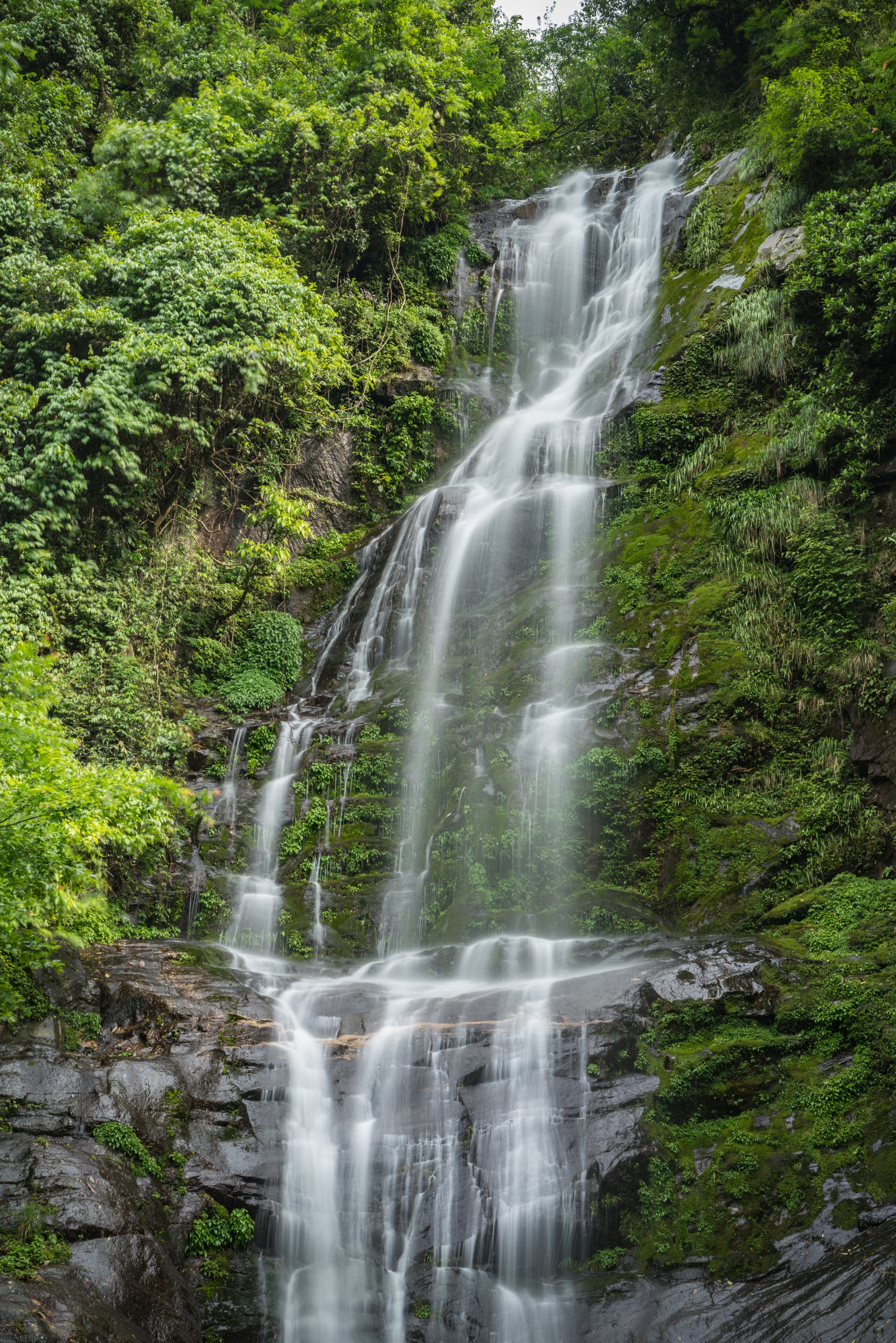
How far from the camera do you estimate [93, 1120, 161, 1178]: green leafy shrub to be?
21.5 feet

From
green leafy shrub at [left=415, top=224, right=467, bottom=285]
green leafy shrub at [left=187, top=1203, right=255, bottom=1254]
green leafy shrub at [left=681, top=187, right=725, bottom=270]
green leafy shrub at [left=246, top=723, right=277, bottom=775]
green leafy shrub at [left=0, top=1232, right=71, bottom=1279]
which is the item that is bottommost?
green leafy shrub at [left=187, top=1203, right=255, bottom=1254]

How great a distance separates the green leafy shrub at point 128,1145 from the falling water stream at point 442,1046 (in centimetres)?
114

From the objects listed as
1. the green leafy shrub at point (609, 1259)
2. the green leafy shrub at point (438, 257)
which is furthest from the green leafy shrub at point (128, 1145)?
the green leafy shrub at point (438, 257)

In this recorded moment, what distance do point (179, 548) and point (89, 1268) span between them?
12502 millimetres

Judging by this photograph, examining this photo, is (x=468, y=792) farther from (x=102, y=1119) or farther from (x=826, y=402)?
(x=826, y=402)

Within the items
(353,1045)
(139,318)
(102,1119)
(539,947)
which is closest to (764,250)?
(139,318)

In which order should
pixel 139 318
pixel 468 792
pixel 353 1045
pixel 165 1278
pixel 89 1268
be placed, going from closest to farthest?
pixel 89 1268 < pixel 165 1278 < pixel 353 1045 < pixel 468 792 < pixel 139 318

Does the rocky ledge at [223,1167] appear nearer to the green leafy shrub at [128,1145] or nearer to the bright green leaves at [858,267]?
the green leafy shrub at [128,1145]

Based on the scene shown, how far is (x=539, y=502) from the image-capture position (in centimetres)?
1589

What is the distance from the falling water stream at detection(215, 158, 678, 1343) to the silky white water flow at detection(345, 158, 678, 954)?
5cm

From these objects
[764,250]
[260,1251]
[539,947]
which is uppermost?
[764,250]

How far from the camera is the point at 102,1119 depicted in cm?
670

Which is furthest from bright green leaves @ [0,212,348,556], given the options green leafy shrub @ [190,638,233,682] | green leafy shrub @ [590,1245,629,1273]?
green leafy shrub @ [590,1245,629,1273]

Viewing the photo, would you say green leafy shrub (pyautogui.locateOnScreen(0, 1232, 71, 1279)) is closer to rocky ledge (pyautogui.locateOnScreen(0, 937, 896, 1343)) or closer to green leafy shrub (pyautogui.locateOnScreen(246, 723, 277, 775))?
rocky ledge (pyautogui.locateOnScreen(0, 937, 896, 1343))
